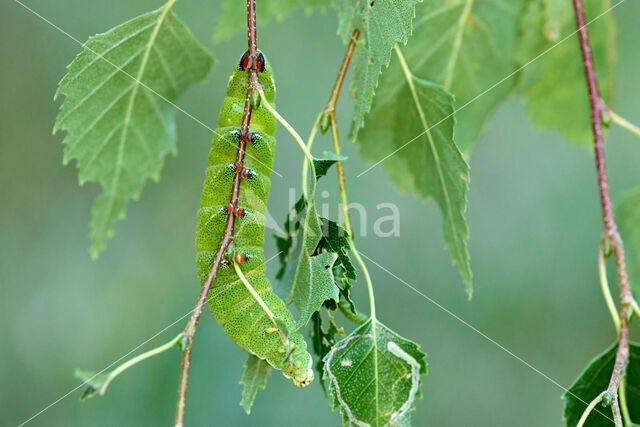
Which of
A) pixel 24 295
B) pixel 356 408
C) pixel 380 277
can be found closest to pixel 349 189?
pixel 380 277

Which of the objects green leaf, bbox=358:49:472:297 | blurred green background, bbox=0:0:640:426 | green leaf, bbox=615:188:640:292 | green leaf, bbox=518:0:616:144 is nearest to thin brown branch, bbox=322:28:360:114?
green leaf, bbox=358:49:472:297

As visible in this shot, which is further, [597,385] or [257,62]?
[597,385]

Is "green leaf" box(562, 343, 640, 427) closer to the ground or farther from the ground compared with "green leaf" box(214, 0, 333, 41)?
closer to the ground

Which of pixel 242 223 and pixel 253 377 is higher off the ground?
pixel 242 223

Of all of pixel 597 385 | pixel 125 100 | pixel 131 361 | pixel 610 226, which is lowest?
pixel 597 385

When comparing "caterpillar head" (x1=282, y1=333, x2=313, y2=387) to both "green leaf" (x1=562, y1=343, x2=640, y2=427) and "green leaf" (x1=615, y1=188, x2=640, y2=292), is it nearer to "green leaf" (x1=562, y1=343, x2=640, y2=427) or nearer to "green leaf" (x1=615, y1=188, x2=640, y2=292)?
"green leaf" (x1=562, y1=343, x2=640, y2=427)

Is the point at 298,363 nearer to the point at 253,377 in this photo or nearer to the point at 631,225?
the point at 253,377

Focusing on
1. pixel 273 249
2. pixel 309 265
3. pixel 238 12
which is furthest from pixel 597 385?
pixel 273 249
